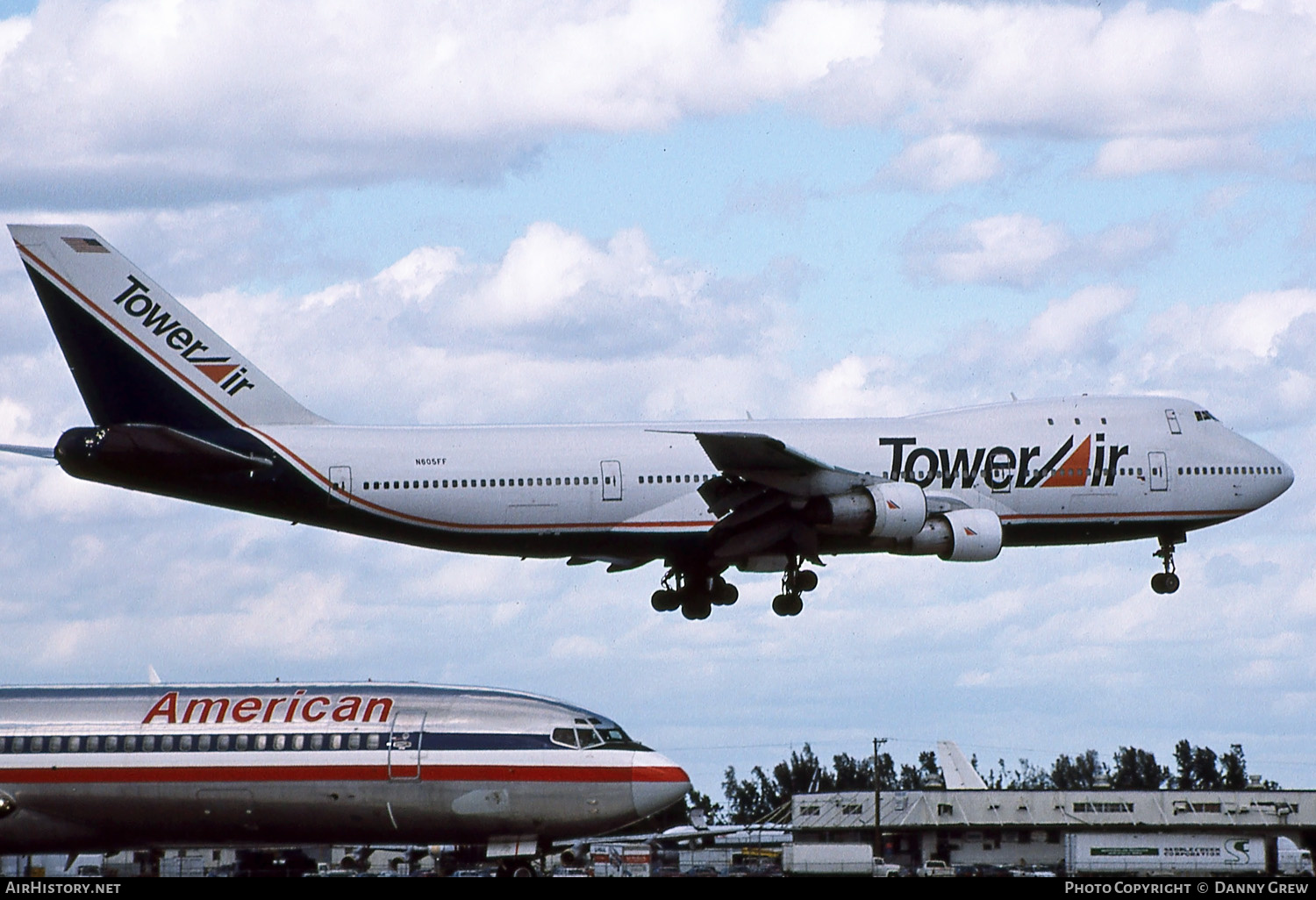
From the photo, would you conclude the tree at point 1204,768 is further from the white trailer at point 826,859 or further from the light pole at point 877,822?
the white trailer at point 826,859

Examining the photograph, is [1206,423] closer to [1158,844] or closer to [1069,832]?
[1158,844]

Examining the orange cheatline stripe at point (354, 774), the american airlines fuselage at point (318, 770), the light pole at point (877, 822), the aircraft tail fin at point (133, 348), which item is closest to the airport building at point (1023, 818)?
the light pole at point (877, 822)

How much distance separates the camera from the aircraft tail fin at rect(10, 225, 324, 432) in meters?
64.1

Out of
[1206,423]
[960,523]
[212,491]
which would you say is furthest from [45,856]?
[1206,423]

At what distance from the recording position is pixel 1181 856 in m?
70.6

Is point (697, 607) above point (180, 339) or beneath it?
beneath

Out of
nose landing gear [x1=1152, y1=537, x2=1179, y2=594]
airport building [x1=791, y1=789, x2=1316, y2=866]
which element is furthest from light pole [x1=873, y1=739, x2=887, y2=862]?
nose landing gear [x1=1152, y1=537, x2=1179, y2=594]

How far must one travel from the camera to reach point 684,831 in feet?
303

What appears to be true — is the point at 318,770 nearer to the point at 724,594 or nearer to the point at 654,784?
the point at 654,784

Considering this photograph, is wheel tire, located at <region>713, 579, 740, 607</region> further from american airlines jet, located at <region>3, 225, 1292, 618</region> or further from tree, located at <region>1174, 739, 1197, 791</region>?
tree, located at <region>1174, 739, 1197, 791</region>

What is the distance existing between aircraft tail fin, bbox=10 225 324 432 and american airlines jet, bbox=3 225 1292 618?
0.06 metres

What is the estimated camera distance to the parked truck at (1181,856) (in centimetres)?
6458

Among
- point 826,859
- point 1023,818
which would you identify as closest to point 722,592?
point 826,859

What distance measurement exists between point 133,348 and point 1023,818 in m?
48.8
